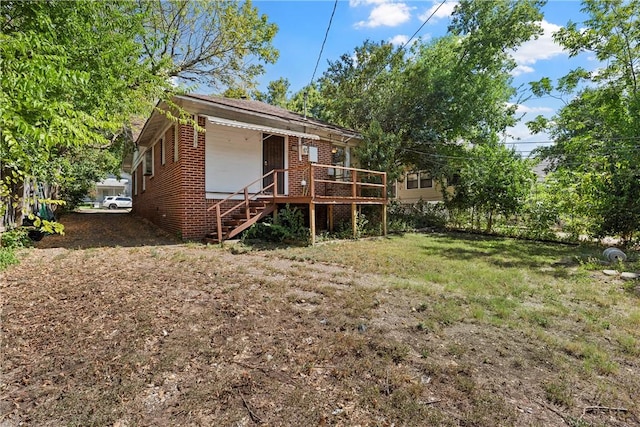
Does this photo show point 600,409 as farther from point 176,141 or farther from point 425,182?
point 425,182

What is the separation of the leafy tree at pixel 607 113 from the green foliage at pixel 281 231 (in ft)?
28.6

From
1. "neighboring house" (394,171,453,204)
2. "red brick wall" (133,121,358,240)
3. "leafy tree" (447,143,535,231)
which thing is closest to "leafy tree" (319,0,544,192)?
"leafy tree" (447,143,535,231)

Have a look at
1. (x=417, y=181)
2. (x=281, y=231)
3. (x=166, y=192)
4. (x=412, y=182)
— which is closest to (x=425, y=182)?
(x=417, y=181)

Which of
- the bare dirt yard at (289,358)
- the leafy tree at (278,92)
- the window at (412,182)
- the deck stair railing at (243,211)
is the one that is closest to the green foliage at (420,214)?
the deck stair railing at (243,211)

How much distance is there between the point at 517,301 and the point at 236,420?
4091mm

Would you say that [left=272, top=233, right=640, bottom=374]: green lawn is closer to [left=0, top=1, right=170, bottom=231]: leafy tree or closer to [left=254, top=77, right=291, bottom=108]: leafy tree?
[left=0, top=1, right=170, bottom=231]: leafy tree

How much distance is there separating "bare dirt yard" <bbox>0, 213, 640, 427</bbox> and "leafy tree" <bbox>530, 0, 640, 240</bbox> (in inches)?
224

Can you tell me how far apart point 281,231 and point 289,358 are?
6.06 metres

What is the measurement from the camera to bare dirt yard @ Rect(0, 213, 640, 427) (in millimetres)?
2133

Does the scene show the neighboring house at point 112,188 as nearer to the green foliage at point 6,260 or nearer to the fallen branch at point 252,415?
the green foliage at point 6,260

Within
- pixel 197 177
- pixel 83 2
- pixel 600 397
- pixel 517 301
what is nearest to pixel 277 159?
pixel 197 177

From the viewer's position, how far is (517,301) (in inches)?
174

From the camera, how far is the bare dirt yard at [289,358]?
2.13 meters

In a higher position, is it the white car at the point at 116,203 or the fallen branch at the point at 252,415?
the white car at the point at 116,203
